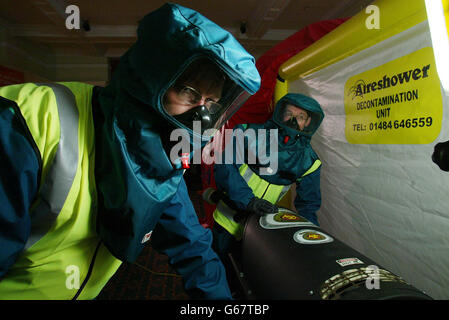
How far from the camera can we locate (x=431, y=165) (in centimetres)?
108

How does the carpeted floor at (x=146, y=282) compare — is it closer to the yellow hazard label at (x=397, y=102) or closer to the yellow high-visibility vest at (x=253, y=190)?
the yellow high-visibility vest at (x=253, y=190)

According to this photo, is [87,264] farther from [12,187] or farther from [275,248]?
[275,248]

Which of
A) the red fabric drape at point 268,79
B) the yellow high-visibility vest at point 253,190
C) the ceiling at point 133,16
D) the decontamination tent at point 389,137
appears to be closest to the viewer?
the decontamination tent at point 389,137

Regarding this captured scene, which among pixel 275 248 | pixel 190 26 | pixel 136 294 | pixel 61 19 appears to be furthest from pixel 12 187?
pixel 61 19

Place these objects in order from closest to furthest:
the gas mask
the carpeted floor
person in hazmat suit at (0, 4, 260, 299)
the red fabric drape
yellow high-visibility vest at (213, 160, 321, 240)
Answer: person in hazmat suit at (0, 4, 260, 299)
the gas mask
yellow high-visibility vest at (213, 160, 321, 240)
the carpeted floor
the red fabric drape

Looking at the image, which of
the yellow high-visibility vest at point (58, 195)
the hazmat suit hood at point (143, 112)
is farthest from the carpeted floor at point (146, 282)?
the hazmat suit hood at point (143, 112)

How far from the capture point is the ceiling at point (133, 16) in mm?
3686

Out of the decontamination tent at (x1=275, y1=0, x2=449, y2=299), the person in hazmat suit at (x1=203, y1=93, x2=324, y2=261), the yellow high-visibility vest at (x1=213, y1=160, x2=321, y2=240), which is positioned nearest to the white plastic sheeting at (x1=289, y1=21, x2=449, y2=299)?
the decontamination tent at (x1=275, y1=0, x2=449, y2=299)

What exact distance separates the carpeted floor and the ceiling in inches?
141

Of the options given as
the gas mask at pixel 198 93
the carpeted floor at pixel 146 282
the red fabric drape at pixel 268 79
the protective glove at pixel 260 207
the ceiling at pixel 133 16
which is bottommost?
the carpeted floor at pixel 146 282

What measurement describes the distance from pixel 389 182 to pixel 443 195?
0.94 ft

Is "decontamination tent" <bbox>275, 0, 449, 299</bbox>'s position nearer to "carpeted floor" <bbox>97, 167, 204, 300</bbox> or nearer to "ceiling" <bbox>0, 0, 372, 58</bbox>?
"carpeted floor" <bbox>97, 167, 204, 300</bbox>

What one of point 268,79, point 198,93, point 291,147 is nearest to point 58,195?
point 198,93

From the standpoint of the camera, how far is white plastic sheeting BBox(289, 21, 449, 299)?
1.07m
